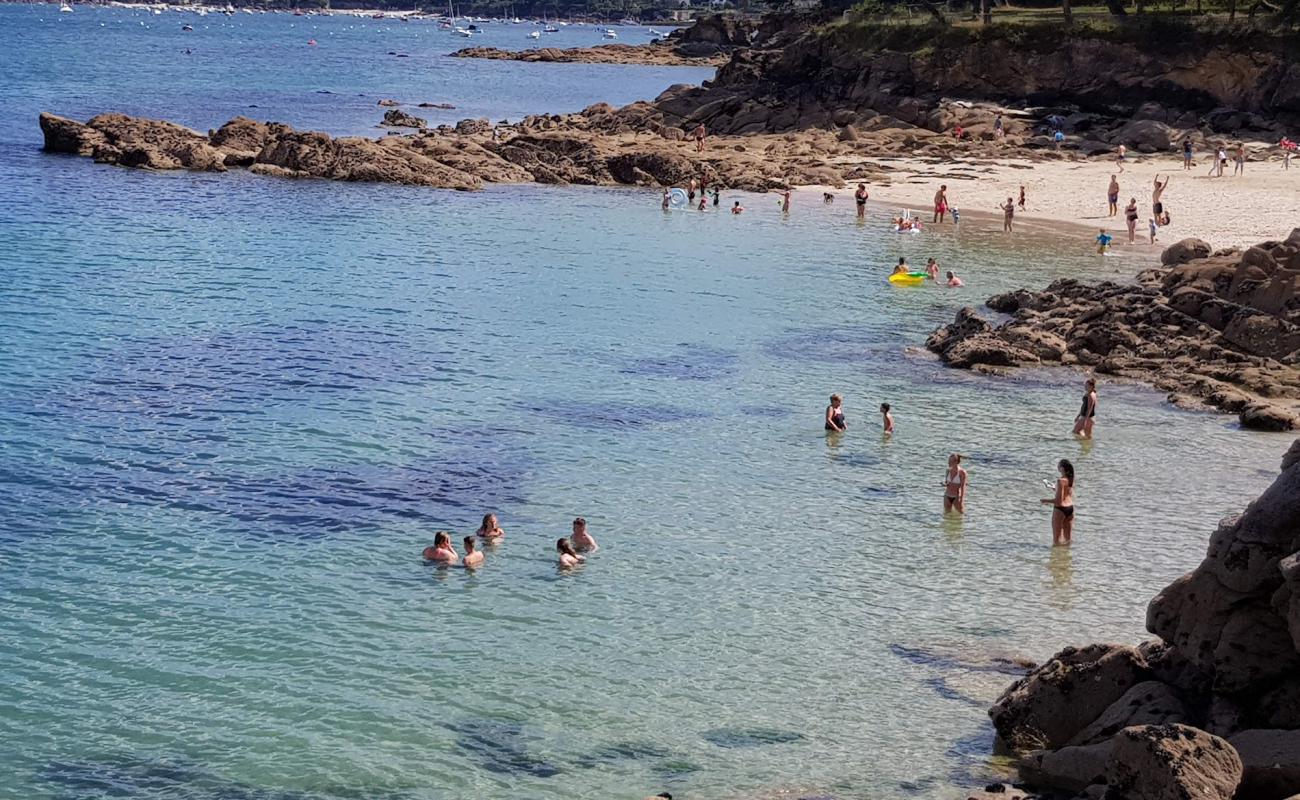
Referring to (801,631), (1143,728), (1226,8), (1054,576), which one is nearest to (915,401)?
(1054,576)

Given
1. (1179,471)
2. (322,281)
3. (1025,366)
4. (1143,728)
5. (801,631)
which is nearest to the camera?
(1143,728)

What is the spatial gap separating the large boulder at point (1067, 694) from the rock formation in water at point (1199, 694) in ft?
0.04

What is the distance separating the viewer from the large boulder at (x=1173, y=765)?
37.5 ft

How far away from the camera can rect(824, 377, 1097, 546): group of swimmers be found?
22016mm

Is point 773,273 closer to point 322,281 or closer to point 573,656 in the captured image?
point 322,281

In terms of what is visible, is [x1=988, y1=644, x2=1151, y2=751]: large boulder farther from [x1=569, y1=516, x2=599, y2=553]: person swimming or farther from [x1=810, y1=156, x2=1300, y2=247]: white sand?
[x1=810, y1=156, x2=1300, y2=247]: white sand

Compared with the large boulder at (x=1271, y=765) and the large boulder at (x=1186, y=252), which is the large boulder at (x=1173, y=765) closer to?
the large boulder at (x=1271, y=765)

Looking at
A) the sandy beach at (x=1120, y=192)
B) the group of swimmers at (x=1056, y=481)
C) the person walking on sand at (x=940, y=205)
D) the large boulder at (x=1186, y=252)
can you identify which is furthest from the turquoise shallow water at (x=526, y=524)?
the person walking on sand at (x=940, y=205)

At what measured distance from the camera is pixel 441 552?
20766 mm

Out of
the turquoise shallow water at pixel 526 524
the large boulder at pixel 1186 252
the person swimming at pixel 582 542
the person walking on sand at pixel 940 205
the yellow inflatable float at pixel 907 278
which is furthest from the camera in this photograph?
the person walking on sand at pixel 940 205

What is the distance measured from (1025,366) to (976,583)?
13.7 m

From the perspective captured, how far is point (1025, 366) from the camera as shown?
109ft

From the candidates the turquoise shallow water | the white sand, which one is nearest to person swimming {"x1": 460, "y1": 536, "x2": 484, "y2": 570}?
the turquoise shallow water

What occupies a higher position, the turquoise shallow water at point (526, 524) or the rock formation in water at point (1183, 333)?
the rock formation in water at point (1183, 333)
